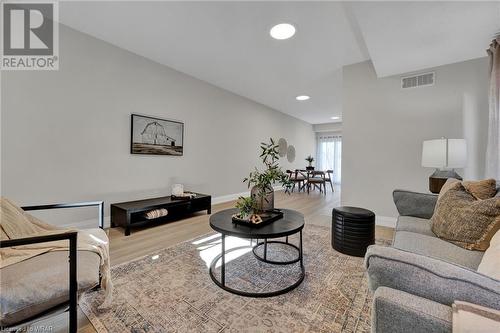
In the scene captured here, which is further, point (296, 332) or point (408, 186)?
point (408, 186)

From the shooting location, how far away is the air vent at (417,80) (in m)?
3.03

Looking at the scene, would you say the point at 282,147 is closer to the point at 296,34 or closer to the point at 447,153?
the point at 296,34

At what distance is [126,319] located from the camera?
1357 millimetres

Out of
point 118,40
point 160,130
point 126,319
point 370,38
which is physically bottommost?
point 126,319

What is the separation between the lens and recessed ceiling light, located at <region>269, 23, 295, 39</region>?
8.25 feet

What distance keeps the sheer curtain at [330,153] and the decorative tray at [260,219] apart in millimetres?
7726

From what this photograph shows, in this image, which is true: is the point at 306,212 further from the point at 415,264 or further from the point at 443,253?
the point at 415,264

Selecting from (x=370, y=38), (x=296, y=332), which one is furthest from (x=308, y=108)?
(x=296, y=332)

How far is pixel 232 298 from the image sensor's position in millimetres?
1559

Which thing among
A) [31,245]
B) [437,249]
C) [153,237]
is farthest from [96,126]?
[437,249]

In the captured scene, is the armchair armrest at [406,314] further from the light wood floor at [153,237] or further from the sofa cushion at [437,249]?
the light wood floor at [153,237]

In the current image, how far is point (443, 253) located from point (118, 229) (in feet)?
11.4

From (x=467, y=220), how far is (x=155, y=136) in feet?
12.5

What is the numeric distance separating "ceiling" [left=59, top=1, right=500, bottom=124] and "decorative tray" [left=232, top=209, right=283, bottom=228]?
2.03 m
